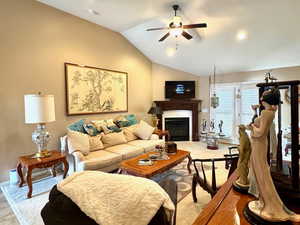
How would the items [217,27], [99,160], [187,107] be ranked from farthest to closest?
[187,107], [217,27], [99,160]

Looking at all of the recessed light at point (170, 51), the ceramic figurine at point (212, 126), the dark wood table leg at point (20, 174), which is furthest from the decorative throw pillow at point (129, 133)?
the ceramic figurine at point (212, 126)

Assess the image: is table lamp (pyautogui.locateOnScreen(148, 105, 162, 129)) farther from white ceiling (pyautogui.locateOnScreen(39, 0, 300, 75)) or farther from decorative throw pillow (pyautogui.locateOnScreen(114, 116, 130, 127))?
white ceiling (pyautogui.locateOnScreen(39, 0, 300, 75))

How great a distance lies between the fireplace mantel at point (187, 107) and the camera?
21.1ft

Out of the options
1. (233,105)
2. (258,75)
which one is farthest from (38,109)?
(258,75)

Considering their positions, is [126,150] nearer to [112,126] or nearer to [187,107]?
[112,126]

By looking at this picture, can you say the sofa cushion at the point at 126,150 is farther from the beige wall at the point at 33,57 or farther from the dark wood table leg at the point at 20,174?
the dark wood table leg at the point at 20,174

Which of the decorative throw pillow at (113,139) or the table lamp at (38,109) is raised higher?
the table lamp at (38,109)

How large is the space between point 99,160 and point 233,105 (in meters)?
4.63

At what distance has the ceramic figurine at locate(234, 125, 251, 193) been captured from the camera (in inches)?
45.4

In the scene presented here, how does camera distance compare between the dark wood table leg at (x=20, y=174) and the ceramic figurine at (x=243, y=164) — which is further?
the dark wood table leg at (x=20, y=174)

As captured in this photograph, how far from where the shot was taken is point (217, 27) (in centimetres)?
395

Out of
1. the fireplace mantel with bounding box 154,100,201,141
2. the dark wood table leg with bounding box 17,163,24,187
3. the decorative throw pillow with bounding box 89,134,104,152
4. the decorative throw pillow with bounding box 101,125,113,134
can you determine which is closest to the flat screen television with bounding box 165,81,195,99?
the fireplace mantel with bounding box 154,100,201,141

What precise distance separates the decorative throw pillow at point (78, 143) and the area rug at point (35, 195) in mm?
752

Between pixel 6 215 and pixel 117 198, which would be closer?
pixel 117 198
